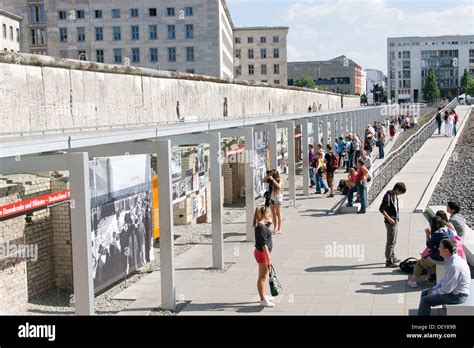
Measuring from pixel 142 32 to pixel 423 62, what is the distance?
3768 inches

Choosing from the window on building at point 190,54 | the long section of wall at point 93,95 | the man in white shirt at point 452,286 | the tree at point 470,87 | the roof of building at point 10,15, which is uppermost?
the roof of building at point 10,15

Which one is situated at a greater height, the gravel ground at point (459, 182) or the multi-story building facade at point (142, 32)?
the multi-story building facade at point (142, 32)

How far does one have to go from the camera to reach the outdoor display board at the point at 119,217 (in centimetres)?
995

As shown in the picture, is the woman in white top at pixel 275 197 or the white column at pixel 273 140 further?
the white column at pixel 273 140

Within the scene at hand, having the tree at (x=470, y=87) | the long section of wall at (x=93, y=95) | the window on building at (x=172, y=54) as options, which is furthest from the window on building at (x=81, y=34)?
the tree at (x=470, y=87)

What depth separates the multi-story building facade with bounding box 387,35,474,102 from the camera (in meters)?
149

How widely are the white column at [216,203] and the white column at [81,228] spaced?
15.1 ft

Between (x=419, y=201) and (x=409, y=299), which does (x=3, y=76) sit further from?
(x=419, y=201)

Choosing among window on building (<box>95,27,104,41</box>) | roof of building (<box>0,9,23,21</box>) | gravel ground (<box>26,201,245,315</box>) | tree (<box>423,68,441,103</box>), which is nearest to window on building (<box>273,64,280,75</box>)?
window on building (<box>95,27,104,41</box>)

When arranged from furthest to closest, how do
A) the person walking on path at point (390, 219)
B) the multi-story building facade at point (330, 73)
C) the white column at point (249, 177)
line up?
the multi-story building facade at point (330, 73) → the white column at point (249, 177) → the person walking on path at point (390, 219)

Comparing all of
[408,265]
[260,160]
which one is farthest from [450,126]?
[408,265]

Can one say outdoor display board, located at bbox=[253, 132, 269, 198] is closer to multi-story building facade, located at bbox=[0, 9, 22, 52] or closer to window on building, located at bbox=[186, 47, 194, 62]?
window on building, located at bbox=[186, 47, 194, 62]

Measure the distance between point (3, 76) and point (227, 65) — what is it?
72883 mm

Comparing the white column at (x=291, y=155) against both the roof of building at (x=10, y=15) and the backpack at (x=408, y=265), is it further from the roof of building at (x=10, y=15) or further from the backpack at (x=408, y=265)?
the roof of building at (x=10, y=15)
